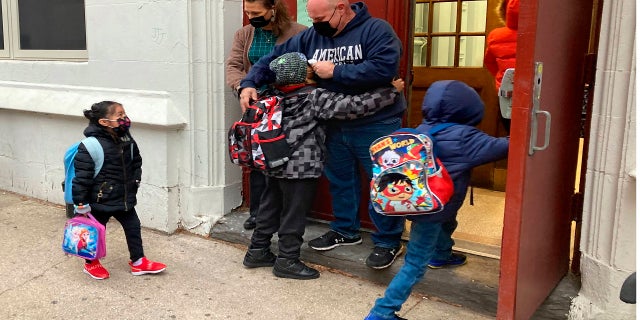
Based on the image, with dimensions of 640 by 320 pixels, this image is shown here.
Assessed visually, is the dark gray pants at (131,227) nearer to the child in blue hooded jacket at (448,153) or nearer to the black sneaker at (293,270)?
the black sneaker at (293,270)

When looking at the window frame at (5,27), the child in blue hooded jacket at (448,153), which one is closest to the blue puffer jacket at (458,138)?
the child in blue hooded jacket at (448,153)

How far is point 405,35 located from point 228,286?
1949 millimetres

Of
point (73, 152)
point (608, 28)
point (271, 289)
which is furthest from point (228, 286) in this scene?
point (608, 28)

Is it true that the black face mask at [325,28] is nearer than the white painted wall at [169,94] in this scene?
Yes

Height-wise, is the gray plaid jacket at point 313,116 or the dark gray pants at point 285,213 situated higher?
the gray plaid jacket at point 313,116

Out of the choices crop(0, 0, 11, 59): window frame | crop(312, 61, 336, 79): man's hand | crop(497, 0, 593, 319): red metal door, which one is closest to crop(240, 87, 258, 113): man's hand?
crop(312, 61, 336, 79): man's hand

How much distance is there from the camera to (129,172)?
3697 mm

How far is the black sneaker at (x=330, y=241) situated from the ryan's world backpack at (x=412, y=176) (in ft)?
3.93

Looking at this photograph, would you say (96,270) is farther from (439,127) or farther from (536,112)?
(536,112)

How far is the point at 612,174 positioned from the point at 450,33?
2.97 meters

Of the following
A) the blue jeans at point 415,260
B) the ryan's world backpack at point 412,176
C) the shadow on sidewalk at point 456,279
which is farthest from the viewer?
the shadow on sidewalk at point 456,279

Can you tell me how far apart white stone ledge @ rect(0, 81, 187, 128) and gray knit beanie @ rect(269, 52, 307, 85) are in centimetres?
128

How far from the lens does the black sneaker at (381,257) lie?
11.6 ft

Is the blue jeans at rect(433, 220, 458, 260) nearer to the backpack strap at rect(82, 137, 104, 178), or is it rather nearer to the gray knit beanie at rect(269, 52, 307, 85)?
the gray knit beanie at rect(269, 52, 307, 85)
